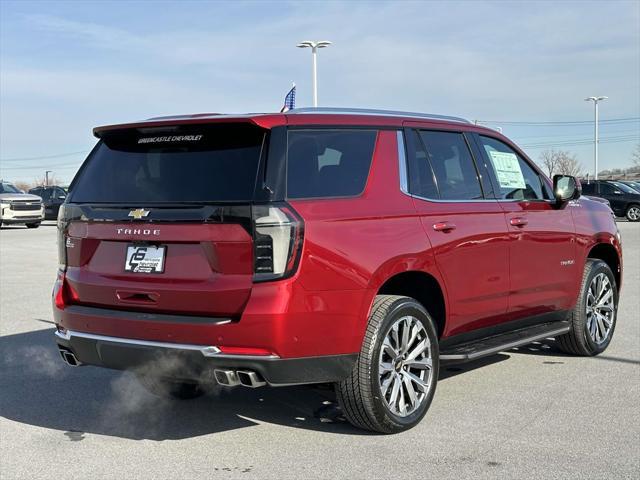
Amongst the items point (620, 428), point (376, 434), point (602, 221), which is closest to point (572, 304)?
point (602, 221)

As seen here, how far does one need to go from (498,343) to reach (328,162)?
1959mm

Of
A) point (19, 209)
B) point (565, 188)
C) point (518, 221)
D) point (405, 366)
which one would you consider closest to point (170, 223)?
point (405, 366)

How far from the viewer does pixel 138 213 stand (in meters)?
4.24

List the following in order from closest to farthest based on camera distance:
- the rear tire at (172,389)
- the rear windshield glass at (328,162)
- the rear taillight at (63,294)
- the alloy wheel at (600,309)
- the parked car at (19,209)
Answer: the rear windshield glass at (328,162) < the rear taillight at (63,294) < the rear tire at (172,389) < the alloy wheel at (600,309) < the parked car at (19,209)

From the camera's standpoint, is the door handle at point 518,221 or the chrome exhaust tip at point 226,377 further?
the door handle at point 518,221

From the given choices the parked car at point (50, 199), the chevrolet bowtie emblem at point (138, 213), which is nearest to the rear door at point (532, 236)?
the chevrolet bowtie emblem at point (138, 213)

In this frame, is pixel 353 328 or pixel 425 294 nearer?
pixel 353 328

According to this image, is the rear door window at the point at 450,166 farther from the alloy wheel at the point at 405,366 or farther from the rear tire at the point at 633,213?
the rear tire at the point at 633,213

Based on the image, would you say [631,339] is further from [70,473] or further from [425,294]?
[70,473]

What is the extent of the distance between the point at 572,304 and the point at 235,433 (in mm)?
3183

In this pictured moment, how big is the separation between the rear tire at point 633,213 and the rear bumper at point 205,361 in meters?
30.3

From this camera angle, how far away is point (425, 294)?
5.01 metres

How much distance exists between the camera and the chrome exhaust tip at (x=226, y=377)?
395 cm

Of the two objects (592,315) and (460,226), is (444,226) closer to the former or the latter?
(460,226)
